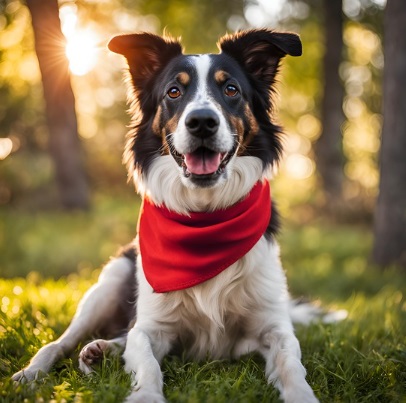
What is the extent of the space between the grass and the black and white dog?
19 centimetres

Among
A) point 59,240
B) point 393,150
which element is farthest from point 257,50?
point 59,240

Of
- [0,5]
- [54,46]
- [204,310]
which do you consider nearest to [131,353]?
[204,310]

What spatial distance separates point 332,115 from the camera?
13922 mm

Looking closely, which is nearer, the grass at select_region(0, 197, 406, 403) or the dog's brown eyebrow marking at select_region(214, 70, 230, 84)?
the grass at select_region(0, 197, 406, 403)

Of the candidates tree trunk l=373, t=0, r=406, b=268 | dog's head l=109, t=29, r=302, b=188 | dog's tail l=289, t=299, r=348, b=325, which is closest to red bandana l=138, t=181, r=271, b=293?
dog's head l=109, t=29, r=302, b=188

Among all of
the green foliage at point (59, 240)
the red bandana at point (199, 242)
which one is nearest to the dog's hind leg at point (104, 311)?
the red bandana at point (199, 242)

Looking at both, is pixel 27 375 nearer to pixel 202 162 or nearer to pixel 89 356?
pixel 89 356

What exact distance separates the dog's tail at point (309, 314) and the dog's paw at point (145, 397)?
7.09 ft

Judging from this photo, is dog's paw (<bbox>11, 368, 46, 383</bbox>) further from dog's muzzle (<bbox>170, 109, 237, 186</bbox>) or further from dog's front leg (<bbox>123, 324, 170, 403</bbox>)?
dog's muzzle (<bbox>170, 109, 237, 186</bbox>)

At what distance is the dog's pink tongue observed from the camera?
3340 millimetres

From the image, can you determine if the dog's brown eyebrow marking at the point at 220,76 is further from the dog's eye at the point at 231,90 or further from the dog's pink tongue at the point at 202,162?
the dog's pink tongue at the point at 202,162

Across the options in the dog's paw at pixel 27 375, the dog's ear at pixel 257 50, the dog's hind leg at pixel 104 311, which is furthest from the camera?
the dog's ear at pixel 257 50

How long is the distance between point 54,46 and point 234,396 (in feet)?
30.4

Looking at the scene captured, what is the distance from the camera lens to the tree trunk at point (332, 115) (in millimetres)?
13266
